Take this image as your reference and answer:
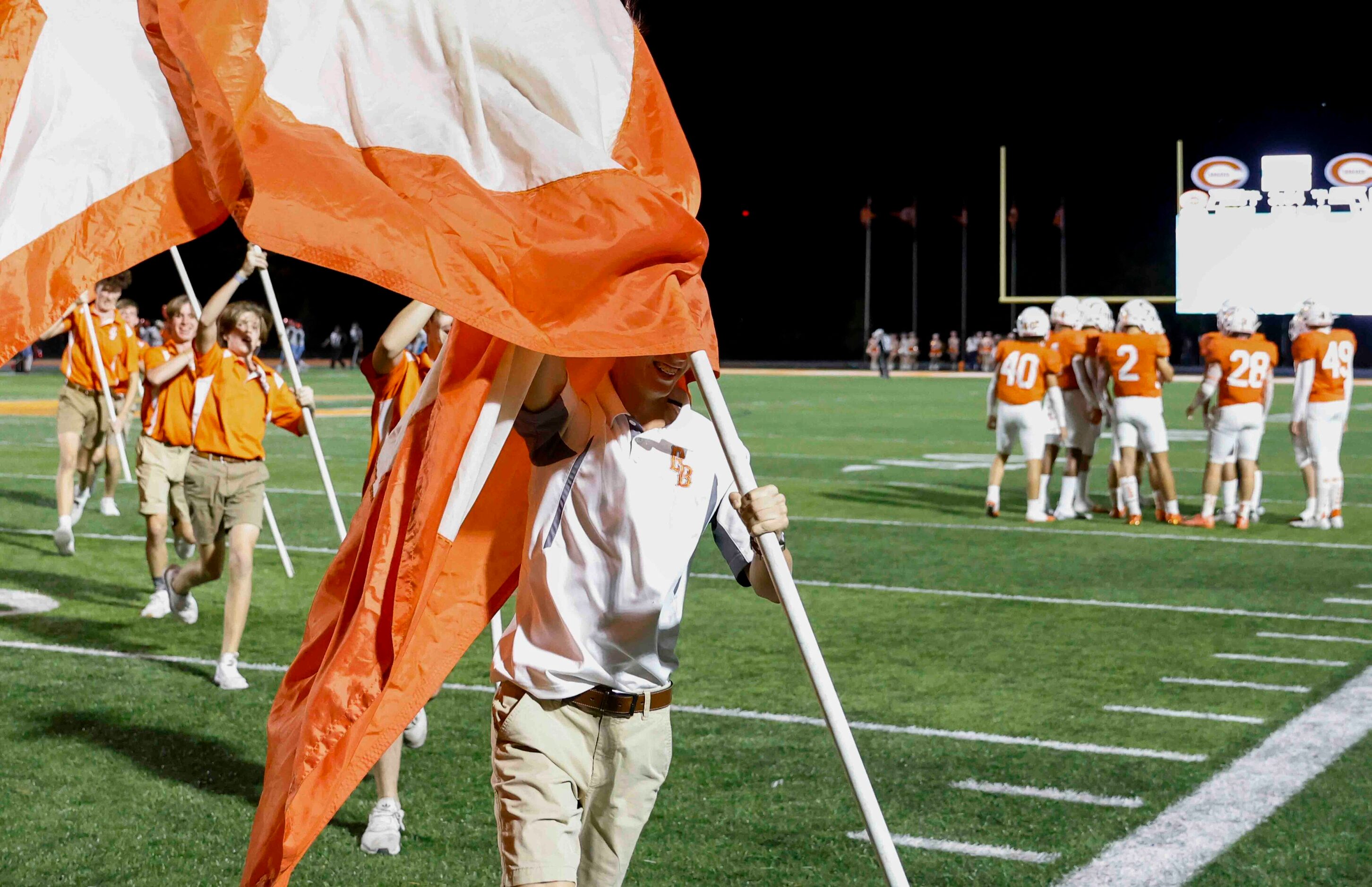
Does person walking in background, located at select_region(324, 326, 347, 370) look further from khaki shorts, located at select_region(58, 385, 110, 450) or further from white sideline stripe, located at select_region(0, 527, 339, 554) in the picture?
white sideline stripe, located at select_region(0, 527, 339, 554)

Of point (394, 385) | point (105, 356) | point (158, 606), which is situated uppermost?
point (394, 385)

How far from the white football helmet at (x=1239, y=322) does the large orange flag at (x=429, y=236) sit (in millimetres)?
11968

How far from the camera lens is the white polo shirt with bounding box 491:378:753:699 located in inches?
154

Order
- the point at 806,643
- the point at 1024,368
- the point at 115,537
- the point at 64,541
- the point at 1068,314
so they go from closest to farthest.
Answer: the point at 806,643, the point at 64,541, the point at 115,537, the point at 1024,368, the point at 1068,314

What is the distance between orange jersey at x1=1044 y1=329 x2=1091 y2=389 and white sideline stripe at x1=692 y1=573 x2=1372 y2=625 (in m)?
5.29

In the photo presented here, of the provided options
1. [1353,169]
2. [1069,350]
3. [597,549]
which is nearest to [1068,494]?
[1069,350]

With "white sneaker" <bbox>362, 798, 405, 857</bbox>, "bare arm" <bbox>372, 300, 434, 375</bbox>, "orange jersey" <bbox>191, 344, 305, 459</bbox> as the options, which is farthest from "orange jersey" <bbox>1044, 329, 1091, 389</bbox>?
"white sneaker" <bbox>362, 798, 405, 857</bbox>

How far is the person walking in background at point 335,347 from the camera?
183 feet

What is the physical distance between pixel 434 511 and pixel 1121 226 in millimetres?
54867

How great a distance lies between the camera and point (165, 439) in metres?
9.54

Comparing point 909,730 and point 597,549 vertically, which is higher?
point 597,549

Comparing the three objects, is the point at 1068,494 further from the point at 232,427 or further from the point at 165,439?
the point at 232,427

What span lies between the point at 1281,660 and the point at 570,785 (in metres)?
5.96

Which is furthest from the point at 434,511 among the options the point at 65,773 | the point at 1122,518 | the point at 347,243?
the point at 1122,518
